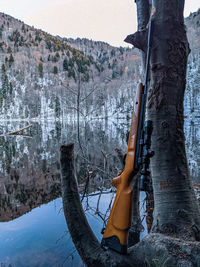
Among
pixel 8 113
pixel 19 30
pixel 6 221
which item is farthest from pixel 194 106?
pixel 19 30

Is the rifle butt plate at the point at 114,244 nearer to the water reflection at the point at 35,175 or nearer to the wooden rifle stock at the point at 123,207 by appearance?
the wooden rifle stock at the point at 123,207

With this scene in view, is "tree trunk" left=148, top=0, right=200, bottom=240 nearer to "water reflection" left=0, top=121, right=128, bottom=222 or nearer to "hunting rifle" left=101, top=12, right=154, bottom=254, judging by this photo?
"hunting rifle" left=101, top=12, right=154, bottom=254

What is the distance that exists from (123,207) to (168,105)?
1.27 m

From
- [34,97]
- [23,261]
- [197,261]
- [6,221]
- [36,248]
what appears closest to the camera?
[197,261]

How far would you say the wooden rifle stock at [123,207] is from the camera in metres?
1.64

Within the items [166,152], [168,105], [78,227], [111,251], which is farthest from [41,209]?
[168,105]

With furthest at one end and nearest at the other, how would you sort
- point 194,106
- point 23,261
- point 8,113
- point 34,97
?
point 34,97 → point 8,113 → point 194,106 → point 23,261

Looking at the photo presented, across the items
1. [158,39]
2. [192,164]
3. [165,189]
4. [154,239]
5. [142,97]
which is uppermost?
[158,39]

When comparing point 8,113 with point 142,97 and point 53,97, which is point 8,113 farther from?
point 142,97

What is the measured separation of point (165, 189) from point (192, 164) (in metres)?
7.79

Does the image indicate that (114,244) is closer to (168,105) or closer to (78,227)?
(78,227)

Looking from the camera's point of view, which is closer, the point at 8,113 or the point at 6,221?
the point at 6,221

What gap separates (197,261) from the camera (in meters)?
1.50

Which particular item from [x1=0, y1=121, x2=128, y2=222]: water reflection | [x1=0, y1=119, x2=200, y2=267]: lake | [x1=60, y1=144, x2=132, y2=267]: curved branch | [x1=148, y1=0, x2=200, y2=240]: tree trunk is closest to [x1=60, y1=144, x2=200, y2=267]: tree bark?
[x1=60, y1=144, x2=132, y2=267]: curved branch
